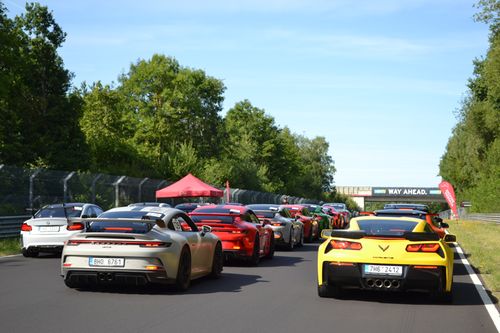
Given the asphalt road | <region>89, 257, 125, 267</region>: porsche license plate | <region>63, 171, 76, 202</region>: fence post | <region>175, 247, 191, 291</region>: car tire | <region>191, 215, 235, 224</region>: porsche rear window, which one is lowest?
the asphalt road

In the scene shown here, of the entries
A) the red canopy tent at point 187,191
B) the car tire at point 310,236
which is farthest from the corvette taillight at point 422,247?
the red canopy tent at point 187,191

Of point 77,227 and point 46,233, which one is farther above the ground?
point 77,227

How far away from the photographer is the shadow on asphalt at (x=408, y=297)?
11.1 metres

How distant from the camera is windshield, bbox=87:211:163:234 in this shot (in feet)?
37.1

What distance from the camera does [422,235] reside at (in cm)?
1090

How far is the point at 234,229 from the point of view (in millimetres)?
16375

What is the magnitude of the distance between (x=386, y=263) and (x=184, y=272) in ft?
10.2

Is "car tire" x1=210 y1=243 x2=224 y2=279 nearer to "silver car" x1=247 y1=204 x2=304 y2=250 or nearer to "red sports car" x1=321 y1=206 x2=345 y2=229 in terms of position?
"silver car" x1=247 y1=204 x2=304 y2=250

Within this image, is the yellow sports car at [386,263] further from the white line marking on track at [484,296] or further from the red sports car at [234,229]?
the red sports car at [234,229]

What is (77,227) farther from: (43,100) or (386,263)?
(43,100)

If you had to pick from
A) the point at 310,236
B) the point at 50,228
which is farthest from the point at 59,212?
the point at 310,236

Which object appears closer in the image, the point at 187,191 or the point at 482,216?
the point at 187,191

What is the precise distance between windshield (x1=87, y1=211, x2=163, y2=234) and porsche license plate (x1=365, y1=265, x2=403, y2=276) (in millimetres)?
3256

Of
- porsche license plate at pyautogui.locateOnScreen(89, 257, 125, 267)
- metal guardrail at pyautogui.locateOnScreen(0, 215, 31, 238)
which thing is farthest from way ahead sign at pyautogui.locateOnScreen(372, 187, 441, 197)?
porsche license plate at pyautogui.locateOnScreen(89, 257, 125, 267)
